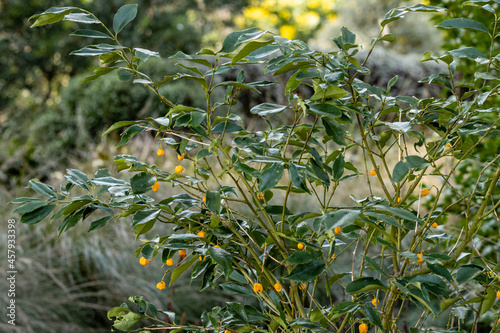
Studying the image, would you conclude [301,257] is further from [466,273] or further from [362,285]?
[466,273]

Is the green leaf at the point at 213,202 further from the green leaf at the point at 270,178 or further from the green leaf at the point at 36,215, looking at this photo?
the green leaf at the point at 36,215

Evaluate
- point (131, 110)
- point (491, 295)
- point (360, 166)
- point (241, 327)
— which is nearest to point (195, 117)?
point (241, 327)

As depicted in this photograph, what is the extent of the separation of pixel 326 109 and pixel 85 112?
5049 millimetres

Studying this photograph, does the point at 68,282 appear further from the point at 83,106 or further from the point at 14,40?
the point at 14,40

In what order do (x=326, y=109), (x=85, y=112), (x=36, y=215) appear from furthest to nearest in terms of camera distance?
1. (x=85, y=112)
2. (x=36, y=215)
3. (x=326, y=109)

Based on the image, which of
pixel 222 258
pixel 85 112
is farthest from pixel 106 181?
pixel 85 112

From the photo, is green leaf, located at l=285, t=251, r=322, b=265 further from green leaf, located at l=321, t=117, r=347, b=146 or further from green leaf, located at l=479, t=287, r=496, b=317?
green leaf, located at l=479, t=287, r=496, b=317

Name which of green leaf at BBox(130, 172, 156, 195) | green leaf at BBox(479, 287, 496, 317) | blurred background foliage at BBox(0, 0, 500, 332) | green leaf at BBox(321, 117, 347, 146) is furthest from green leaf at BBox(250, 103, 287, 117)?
blurred background foliage at BBox(0, 0, 500, 332)

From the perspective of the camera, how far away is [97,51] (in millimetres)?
673

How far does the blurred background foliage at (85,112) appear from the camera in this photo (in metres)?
2.12

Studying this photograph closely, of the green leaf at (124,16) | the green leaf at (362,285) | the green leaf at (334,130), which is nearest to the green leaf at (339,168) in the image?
the green leaf at (334,130)

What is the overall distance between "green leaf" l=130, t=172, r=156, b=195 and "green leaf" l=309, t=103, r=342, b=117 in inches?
9.7

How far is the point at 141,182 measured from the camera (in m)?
0.68

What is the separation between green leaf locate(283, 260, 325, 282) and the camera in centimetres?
67
